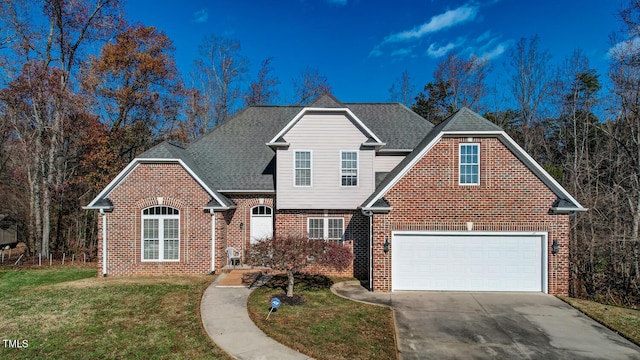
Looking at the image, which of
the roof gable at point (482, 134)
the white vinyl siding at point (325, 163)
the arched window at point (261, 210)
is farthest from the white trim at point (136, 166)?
the roof gable at point (482, 134)

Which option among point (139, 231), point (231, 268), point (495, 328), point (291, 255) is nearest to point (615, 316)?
point (495, 328)

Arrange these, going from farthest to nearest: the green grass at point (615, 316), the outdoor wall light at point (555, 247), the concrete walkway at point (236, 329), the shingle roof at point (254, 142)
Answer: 1. the shingle roof at point (254, 142)
2. the outdoor wall light at point (555, 247)
3. the green grass at point (615, 316)
4. the concrete walkway at point (236, 329)

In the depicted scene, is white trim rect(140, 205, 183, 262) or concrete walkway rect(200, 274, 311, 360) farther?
white trim rect(140, 205, 183, 262)

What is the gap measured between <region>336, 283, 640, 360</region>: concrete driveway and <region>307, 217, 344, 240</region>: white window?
3130 mm

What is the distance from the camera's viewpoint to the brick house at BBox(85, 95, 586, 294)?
11.3m

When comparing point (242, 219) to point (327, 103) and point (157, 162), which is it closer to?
point (157, 162)

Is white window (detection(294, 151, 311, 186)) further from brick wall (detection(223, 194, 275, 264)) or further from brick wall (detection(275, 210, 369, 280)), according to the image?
brick wall (detection(223, 194, 275, 264))

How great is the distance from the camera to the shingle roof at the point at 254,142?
14.5m

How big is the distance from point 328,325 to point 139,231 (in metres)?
9.21

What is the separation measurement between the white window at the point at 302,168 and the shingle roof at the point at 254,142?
1.48 meters

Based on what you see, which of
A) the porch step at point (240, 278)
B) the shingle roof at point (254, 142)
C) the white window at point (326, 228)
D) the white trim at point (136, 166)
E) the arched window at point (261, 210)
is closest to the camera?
the porch step at point (240, 278)

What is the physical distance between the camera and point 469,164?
11531mm

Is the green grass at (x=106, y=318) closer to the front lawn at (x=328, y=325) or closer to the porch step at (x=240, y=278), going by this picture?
the porch step at (x=240, y=278)

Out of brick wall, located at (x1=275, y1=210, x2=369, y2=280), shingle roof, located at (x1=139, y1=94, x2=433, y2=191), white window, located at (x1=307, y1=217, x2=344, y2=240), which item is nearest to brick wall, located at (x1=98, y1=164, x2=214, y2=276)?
shingle roof, located at (x1=139, y1=94, x2=433, y2=191)
